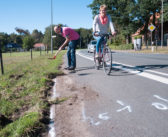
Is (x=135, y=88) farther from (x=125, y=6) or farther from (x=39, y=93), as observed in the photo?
(x=125, y=6)

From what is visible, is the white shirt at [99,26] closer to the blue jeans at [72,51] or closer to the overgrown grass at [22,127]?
the blue jeans at [72,51]

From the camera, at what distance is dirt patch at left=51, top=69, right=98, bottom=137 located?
2123 mm

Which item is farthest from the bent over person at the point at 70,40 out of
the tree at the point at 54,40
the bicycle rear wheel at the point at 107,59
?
the tree at the point at 54,40

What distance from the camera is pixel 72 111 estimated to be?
271 centimetres

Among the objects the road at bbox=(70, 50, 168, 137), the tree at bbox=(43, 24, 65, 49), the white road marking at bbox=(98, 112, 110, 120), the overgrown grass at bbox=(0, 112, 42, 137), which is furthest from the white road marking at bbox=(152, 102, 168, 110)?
the tree at bbox=(43, 24, 65, 49)

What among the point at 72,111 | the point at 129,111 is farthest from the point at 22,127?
the point at 129,111

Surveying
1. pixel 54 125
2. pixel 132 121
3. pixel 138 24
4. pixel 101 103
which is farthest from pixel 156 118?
pixel 138 24

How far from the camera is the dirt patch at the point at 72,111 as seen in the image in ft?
6.97

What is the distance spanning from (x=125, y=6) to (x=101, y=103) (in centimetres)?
3930

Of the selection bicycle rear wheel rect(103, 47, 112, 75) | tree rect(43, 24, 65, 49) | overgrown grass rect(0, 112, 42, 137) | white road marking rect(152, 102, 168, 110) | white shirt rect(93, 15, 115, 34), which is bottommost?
overgrown grass rect(0, 112, 42, 137)

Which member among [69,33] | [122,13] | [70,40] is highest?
[122,13]

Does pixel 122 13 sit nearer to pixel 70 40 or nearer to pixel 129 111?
pixel 70 40

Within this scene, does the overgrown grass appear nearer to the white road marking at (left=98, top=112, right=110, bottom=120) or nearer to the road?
the road

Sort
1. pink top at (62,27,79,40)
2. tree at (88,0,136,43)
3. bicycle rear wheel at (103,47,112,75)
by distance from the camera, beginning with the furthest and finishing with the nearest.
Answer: tree at (88,0,136,43) < pink top at (62,27,79,40) < bicycle rear wheel at (103,47,112,75)
